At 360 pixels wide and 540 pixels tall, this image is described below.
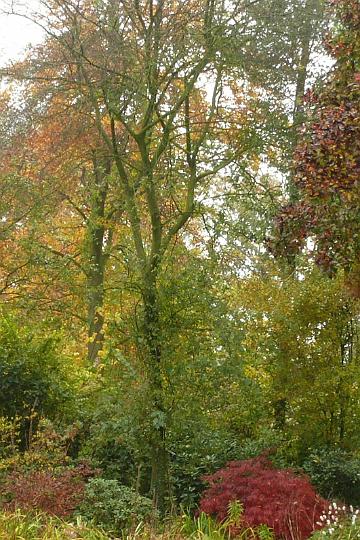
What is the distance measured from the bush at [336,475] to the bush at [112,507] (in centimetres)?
267

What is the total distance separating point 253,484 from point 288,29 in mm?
6383

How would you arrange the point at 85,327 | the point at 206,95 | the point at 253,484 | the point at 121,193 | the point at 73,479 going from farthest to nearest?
the point at 85,327, the point at 206,95, the point at 121,193, the point at 73,479, the point at 253,484

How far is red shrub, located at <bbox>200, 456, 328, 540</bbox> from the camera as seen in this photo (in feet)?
22.2

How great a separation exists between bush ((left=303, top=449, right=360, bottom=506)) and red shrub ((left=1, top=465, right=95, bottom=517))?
3.50 meters

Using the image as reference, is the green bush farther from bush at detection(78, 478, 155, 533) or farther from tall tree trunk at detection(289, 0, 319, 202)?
tall tree trunk at detection(289, 0, 319, 202)

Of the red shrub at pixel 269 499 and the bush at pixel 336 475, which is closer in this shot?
the red shrub at pixel 269 499

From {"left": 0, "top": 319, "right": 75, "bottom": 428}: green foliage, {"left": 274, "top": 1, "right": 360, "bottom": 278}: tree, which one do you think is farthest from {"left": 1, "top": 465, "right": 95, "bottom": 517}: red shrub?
{"left": 274, "top": 1, "right": 360, "bottom": 278}: tree

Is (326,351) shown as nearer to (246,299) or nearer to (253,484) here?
(246,299)

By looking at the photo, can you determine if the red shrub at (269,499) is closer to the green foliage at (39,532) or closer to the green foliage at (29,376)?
the green foliage at (39,532)

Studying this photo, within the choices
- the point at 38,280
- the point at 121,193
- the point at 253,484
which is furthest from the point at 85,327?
the point at 253,484

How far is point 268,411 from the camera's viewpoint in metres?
10.7

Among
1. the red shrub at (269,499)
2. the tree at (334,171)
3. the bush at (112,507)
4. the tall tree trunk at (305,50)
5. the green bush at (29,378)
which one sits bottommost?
the bush at (112,507)

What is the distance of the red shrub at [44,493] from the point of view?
6.95 m

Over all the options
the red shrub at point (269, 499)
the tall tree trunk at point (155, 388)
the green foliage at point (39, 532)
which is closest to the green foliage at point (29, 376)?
the tall tree trunk at point (155, 388)
